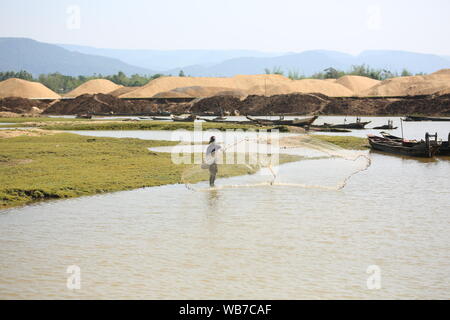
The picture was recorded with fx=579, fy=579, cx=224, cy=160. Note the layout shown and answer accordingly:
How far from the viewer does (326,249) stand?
1387 cm

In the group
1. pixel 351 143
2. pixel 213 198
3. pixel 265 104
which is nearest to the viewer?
pixel 213 198

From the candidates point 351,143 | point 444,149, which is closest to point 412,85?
point 351,143

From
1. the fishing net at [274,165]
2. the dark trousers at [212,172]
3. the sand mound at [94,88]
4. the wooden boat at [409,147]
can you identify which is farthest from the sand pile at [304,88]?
the dark trousers at [212,172]

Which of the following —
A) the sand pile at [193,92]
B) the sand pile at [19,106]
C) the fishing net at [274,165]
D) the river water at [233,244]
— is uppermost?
the sand pile at [193,92]

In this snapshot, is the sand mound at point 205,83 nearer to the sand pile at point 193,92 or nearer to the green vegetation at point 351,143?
the sand pile at point 193,92

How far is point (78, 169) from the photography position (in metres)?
25.8

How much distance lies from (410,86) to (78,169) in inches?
4410

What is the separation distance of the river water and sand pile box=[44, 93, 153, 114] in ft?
306

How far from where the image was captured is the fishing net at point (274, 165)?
23.6m

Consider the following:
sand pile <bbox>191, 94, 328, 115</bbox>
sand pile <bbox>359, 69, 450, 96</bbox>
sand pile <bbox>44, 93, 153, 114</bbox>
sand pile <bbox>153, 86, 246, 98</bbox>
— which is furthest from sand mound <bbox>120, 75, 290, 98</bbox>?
sand pile <bbox>191, 94, 328, 115</bbox>

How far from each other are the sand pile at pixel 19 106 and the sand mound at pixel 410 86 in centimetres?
7098

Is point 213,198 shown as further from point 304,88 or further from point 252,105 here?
point 304,88
